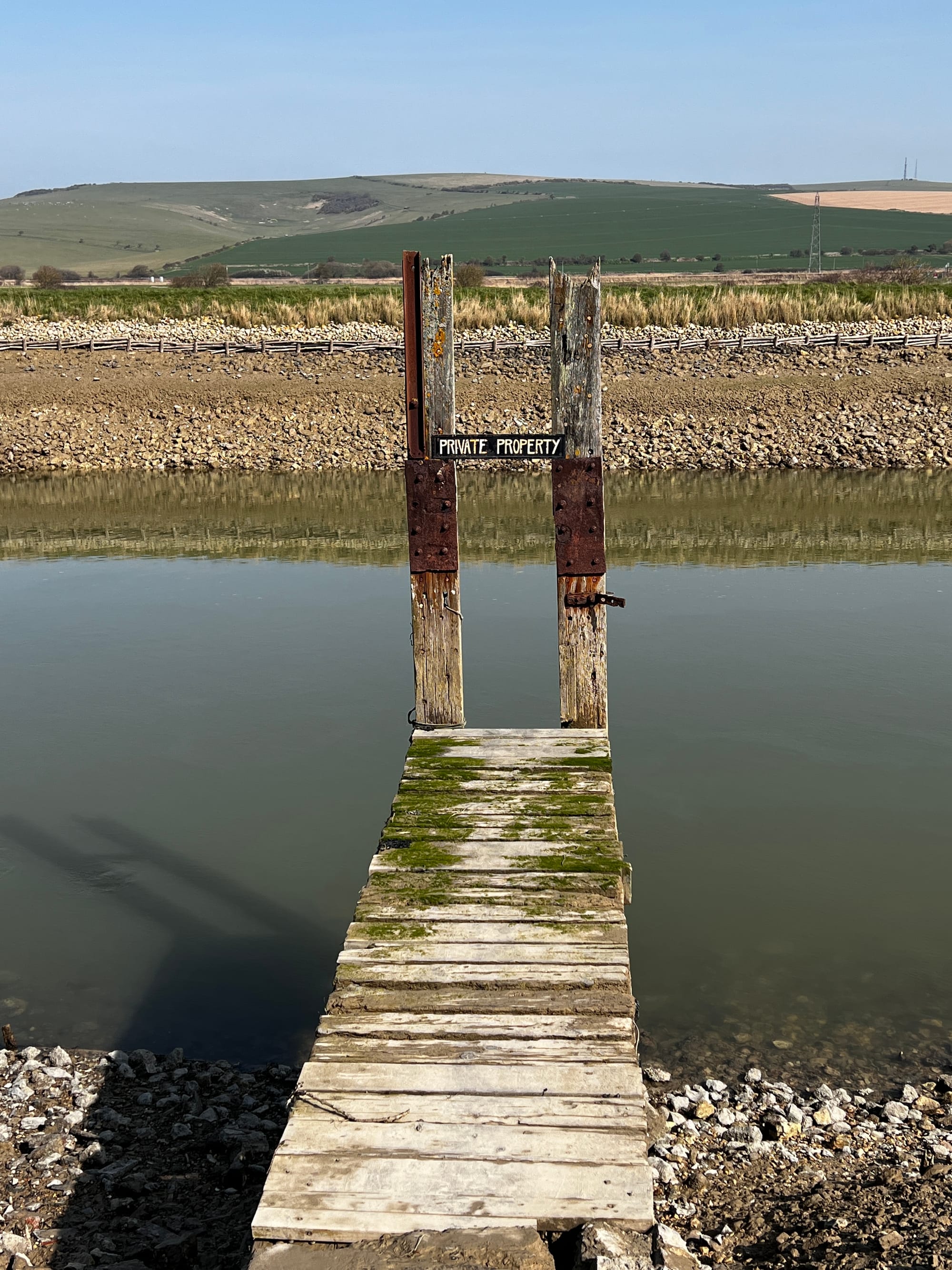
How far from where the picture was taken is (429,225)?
5527 inches

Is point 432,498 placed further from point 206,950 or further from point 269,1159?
point 269,1159

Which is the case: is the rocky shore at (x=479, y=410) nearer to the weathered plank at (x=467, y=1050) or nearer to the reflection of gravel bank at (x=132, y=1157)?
the reflection of gravel bank at (x=132, y=1157)

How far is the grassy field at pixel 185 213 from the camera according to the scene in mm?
122688

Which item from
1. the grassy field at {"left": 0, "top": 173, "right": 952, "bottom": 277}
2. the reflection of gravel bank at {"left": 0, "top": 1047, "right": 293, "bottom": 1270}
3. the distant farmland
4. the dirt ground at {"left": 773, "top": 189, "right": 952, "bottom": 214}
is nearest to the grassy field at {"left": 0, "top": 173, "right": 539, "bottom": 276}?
the grassy field at {"left": 0, "top": 173, "right": 952, "bottom": 277}

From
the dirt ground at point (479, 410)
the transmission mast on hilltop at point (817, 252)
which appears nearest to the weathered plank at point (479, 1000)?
the dirt ground at point (479, 410)

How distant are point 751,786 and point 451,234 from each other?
127m

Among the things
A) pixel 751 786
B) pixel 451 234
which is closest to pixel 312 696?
pixel 751 786

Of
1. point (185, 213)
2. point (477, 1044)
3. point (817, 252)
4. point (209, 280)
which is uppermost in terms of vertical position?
point (185, 213)

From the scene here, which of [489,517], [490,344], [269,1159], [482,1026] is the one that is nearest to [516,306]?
[490,344]

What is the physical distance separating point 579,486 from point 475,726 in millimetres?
4009

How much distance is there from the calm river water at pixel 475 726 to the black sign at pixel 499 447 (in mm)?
3012

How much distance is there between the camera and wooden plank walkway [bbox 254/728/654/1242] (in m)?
3.65

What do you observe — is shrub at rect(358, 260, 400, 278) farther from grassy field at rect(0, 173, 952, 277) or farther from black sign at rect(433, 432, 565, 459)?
black sign at rect(433, 432, 565, 459)

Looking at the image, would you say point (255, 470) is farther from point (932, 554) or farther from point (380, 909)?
point (380, 909)
